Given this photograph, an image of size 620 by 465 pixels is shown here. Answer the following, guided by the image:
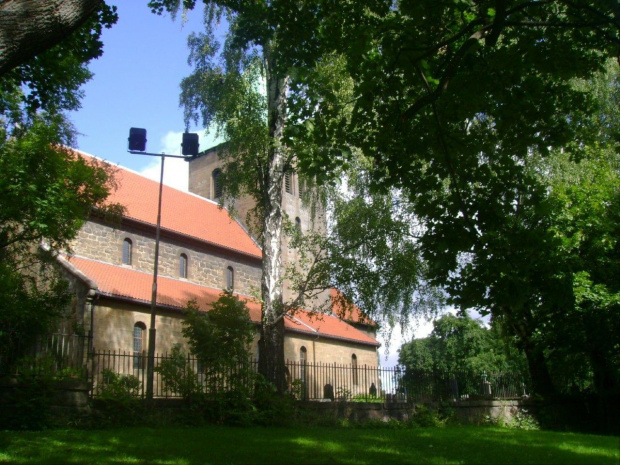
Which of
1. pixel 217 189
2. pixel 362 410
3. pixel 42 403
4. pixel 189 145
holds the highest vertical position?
pixel 217 189

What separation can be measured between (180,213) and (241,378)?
1563 centimetres

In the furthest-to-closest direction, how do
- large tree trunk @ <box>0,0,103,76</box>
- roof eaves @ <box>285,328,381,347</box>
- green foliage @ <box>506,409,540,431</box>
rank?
roof eaves @ <box>285,328,381,347</box>, green foliage @ <box>506,409,540,431</box>, large tree trunk @ <box>0,0,103,76</box>

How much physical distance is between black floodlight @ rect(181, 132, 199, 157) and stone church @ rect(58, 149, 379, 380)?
2316mm

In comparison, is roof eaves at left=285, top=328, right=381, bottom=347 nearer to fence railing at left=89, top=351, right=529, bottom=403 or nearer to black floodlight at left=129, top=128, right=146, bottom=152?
fence railing at left=89, top=351, right=529, bottom=403

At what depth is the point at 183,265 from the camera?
89.5 feet

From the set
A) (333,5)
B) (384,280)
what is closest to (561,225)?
(384,280)

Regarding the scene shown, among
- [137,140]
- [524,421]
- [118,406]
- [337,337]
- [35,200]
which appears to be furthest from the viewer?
A: [337,337]

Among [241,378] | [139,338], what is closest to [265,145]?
[241,378]

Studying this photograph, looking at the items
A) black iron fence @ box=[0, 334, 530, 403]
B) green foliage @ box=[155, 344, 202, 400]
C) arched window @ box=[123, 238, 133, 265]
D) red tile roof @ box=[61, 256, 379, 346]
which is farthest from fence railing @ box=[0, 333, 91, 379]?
arched window @ box=[123, 238, 133, 265]

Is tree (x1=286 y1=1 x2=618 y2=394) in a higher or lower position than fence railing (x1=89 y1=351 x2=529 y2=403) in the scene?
higher

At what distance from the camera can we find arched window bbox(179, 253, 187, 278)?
27.1 metres

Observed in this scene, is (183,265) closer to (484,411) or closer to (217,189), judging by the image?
(217,189)

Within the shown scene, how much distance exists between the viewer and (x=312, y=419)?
1534 cm

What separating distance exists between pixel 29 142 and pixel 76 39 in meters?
5.52
